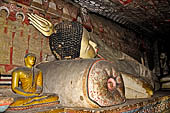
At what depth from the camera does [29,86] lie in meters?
2.10

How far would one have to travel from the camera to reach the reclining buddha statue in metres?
1.96

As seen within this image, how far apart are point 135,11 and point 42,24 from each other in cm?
282

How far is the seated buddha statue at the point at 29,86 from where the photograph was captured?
180 cm

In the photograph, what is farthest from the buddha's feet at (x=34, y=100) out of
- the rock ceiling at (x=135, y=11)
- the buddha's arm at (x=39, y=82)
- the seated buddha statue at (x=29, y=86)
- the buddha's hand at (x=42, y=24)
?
the rock ceiling at (x=135, y=11)

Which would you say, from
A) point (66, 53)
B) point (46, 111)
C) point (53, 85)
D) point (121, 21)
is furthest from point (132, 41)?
point (46, 111)

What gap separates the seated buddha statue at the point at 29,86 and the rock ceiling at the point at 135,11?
2.13m

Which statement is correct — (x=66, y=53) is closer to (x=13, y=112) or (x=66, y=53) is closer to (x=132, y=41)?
(x=13, y=112)

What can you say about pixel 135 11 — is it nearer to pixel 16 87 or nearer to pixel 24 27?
pixel 24 27

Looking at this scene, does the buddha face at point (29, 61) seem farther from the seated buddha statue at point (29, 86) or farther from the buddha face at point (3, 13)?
the buddha face at point (3, 13)

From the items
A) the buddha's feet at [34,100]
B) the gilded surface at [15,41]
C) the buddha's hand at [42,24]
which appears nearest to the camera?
the buddha's feet at [34,100]

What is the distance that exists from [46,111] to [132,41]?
504 centimetres

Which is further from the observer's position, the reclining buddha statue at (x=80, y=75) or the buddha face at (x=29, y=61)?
the buddha face at (x=29, y=61)

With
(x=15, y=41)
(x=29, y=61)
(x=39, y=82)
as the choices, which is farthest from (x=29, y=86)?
(x=15, y=41)

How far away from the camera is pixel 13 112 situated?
1607 millimetres
